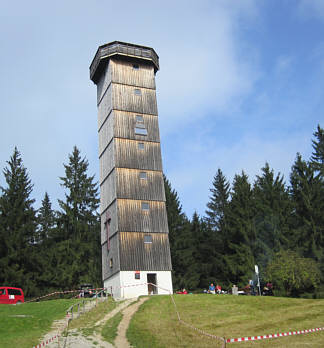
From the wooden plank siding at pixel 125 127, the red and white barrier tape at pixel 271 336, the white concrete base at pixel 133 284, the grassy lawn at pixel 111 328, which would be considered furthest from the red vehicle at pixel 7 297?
the red and white barrier tape at pixel 271 336

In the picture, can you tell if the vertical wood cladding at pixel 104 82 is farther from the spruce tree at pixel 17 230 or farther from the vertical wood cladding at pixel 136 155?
the spruce tree at pixel 17 230

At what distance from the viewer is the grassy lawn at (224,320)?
58.8ft

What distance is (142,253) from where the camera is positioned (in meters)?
35.1

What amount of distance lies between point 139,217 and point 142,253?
116 inches

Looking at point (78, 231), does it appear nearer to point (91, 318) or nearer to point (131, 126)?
point (131, 126)

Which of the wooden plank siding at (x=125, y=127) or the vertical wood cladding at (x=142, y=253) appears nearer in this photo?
the vertical wood cladding at (x=142, y=253)

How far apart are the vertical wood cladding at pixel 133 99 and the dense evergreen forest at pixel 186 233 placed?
18.4 m

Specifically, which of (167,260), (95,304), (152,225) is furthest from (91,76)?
(95,304)

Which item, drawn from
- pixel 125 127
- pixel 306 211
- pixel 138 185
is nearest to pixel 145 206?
pixel 138 185

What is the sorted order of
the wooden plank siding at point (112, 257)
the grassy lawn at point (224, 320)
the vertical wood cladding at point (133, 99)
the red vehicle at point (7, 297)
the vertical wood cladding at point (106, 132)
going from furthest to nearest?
the vertical wood cladding at point (133, 99)
the vertical wood cladding at point (106, 132)
the wooden plank siding at point (112, 257)
the red vehicle at point (7, 297)
the grassy lawn at point (224, 320)

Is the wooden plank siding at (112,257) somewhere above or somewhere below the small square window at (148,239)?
below

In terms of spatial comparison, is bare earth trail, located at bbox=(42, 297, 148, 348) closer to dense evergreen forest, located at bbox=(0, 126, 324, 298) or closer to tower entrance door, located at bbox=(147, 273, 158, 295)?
tower entrance door, located at bbox=(147, 273, 158, 295)

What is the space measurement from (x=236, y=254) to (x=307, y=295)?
13.8m

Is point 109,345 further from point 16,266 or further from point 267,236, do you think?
point 267,236
